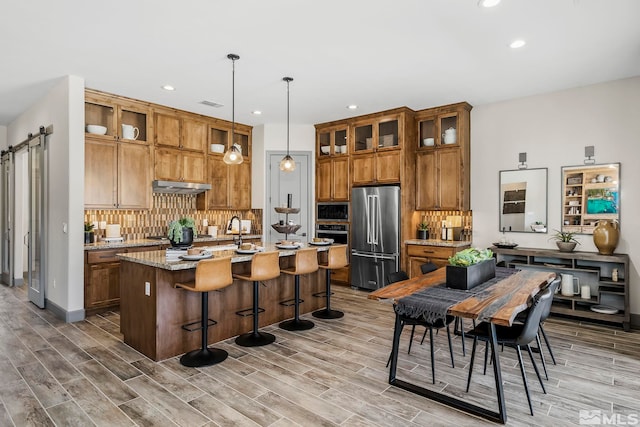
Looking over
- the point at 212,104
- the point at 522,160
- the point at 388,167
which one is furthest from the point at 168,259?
the point at 522,160

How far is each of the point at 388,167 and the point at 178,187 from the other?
11.3 ft

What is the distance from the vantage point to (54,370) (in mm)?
3264

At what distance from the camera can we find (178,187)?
6051 millimetres

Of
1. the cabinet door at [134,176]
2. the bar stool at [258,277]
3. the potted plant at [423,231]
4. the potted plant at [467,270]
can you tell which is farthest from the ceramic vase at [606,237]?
the cabinet door at [134,176]

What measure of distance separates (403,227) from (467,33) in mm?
3155

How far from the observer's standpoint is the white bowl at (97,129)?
16.9 ft

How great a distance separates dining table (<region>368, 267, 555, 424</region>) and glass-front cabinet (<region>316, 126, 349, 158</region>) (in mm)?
3976

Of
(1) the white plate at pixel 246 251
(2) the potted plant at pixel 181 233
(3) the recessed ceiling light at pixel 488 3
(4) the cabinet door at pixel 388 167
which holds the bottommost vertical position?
(1) the white plate at pixel 246 251

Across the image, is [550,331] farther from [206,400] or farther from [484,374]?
[206,400]

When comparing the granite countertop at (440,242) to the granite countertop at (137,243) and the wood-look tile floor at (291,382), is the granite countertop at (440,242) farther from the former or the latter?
the granite countertop at (137,243)

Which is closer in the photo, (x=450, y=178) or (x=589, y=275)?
(x=589, y=275)

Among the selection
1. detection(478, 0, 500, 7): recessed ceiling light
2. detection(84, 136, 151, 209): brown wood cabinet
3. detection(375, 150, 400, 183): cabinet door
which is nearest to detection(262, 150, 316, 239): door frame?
detection(375, 150, 400, 183): cabinet door

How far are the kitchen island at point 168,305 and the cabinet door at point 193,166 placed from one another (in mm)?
2525

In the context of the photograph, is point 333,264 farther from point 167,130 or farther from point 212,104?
point 167,130
